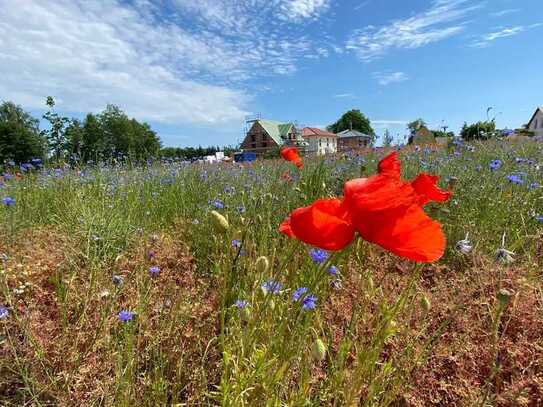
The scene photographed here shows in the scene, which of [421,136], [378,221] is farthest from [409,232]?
[421,136]

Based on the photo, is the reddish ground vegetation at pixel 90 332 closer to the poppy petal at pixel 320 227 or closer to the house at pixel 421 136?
the poppy petal at pixel 320 227

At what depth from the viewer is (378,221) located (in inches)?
22.8

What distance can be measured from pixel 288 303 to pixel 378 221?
98 cm

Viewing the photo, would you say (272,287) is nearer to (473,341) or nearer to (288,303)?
(288,303)

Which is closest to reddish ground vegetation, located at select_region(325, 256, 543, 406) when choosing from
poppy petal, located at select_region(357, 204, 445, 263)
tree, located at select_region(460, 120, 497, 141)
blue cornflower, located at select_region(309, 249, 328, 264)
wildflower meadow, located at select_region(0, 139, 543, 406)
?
wildflower meadow, located at select_region(0, 139, 543, 406)

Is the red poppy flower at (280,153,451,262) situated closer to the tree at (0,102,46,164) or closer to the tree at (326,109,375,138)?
the tree at (0,102,46,164)

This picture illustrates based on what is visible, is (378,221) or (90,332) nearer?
(378,221)

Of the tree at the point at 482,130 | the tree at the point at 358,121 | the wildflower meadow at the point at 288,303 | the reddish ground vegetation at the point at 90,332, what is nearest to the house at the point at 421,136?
the tree at the point at 482,130

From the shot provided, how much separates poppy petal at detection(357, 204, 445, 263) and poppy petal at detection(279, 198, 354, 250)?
0.03m

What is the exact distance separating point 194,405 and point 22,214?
2.53 m

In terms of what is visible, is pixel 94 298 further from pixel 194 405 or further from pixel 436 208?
pixel 436 208

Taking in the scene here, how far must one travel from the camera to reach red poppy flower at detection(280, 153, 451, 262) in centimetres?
56

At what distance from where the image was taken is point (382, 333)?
3.97 ft

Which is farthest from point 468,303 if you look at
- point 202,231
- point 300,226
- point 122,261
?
point 122,261
